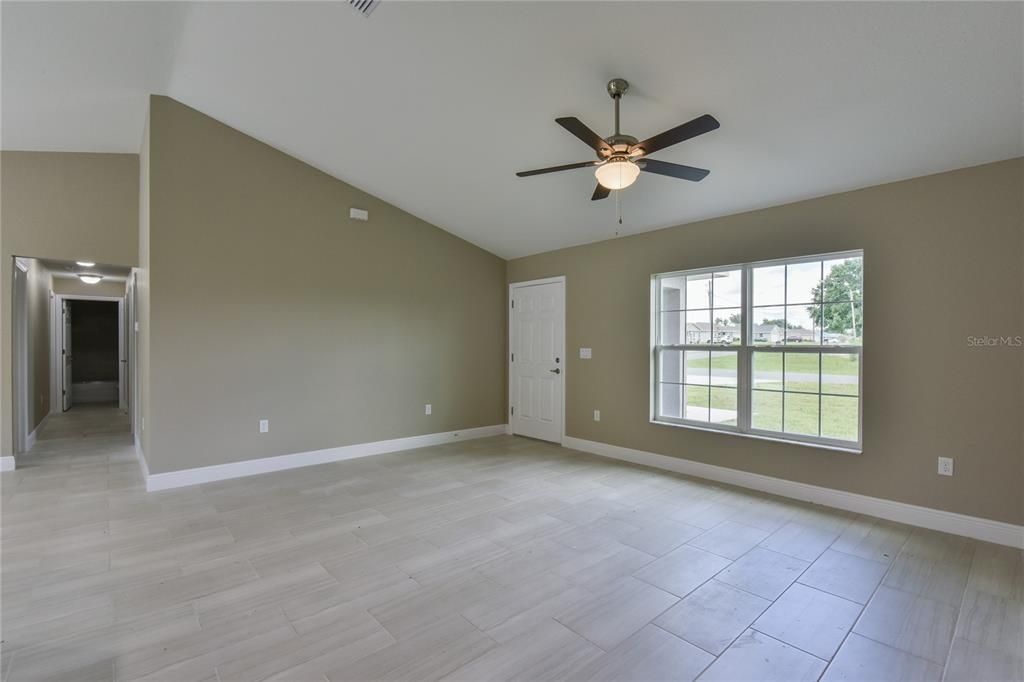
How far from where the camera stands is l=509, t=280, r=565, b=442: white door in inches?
233

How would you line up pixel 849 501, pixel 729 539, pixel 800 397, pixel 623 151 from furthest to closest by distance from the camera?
1. pixel 800 397
2. pixel 849 501
3. pixel 729 539
4. pixel 623 151

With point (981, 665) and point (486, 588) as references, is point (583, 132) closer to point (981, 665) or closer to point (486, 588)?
point (486, 588)

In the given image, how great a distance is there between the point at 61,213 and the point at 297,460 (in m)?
3.53

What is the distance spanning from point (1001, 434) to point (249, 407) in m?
5.95

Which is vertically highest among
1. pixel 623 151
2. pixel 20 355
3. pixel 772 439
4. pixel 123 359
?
pixel 623 151

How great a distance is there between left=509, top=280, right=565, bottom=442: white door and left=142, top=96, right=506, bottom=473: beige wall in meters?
0.68

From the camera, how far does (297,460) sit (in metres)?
4.75

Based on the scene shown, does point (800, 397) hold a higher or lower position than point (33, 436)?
higher

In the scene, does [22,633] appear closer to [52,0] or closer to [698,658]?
[698,658]

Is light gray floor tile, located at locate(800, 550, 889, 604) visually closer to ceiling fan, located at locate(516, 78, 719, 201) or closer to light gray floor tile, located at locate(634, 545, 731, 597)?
light gray floor tile, located at locate(634, 545, 731, 597)

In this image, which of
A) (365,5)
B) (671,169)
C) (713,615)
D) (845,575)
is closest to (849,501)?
(845,575)

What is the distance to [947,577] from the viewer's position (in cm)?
258

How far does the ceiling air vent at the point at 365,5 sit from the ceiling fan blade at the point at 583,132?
136 cm

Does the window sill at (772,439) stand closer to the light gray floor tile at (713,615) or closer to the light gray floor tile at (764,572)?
the light gray floor tile at (764,572)
